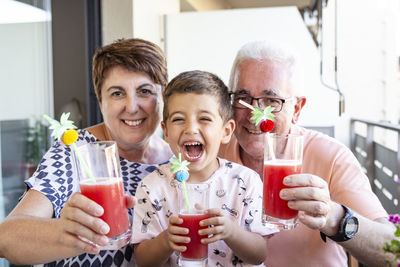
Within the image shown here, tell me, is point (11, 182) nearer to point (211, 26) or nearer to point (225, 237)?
point (225, 237)

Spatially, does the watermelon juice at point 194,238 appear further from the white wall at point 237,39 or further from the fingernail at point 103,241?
the white wall at point 237,39

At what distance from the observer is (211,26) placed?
21.1 ft

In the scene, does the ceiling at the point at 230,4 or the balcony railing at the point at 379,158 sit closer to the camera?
the balcony railing at the point at 379,158

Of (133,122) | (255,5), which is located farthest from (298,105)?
(255,5)

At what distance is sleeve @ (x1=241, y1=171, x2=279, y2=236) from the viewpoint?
168cm

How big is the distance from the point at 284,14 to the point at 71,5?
11.1ft

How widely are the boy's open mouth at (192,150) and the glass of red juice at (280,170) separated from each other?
385mm

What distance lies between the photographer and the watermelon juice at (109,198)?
136 centimetres

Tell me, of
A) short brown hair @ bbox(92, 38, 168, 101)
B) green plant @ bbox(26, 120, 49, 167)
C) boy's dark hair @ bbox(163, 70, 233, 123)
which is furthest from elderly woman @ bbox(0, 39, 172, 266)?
green plant @ bbox(26, 120, 49, 167)

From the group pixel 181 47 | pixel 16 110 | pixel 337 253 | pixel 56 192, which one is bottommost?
pixel 337 253

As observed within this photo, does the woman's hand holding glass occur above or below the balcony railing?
above

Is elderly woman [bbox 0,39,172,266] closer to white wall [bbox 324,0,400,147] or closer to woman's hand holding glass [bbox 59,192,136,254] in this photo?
woman's hand holding glass [bbox 59,192,136,254]

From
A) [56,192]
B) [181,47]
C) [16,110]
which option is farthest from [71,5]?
[56,192]

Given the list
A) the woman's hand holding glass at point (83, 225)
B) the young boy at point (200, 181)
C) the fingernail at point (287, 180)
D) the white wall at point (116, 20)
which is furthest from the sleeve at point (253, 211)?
the white wall at point (116, 20)
